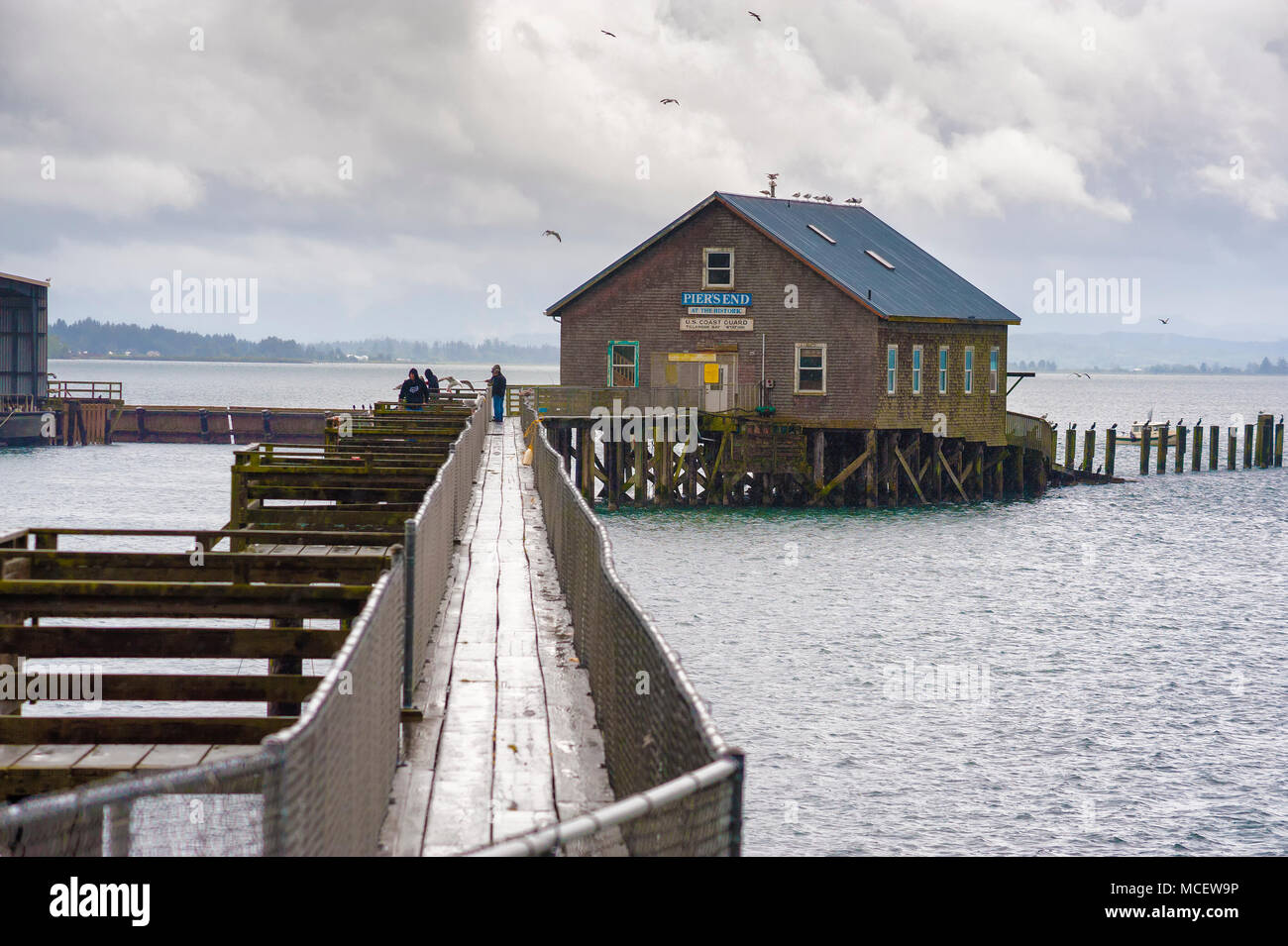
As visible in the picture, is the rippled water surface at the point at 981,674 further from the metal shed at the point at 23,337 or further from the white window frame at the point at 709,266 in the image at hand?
the metal shed at the point at 23,337

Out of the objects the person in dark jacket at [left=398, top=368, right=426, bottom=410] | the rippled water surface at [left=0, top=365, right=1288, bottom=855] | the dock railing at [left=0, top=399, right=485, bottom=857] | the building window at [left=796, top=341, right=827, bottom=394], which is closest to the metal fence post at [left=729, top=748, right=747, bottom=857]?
the dock railing at [left=0, top=399, right=485, bottom=857]

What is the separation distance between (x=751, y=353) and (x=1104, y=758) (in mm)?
32202

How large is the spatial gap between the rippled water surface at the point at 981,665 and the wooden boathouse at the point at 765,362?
235 cm

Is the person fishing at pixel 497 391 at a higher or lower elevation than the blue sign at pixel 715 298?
lower

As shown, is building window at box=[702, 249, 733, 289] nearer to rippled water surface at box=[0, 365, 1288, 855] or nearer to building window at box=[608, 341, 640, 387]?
building window at box=[608, 341, 640, 387]

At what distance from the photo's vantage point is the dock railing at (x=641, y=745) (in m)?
4.48

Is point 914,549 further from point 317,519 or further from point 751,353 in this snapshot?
point 317,519

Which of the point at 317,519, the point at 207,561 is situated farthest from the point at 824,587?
the point at 207,561

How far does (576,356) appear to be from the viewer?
54656 millimetres

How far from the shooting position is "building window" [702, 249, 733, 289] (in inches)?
2084

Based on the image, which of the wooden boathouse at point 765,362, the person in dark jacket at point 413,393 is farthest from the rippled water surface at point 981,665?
the person in dark jacket at point 413,393

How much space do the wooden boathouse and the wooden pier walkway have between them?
118 ft

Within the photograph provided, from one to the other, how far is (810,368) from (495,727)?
43.7 meters
